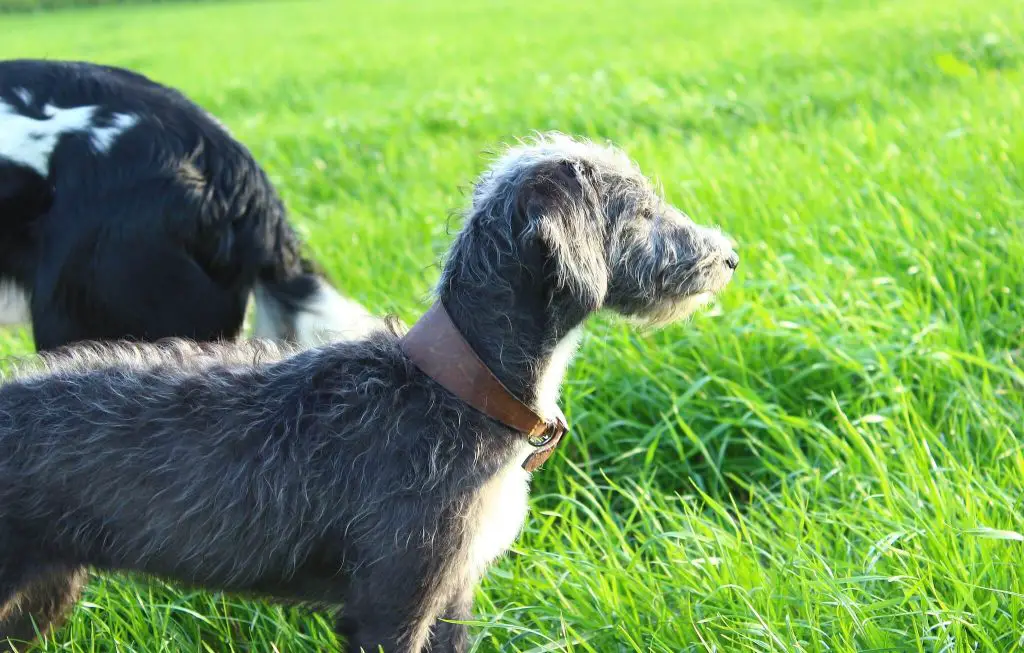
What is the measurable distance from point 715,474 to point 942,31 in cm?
805

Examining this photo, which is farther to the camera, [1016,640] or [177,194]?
[177,194]

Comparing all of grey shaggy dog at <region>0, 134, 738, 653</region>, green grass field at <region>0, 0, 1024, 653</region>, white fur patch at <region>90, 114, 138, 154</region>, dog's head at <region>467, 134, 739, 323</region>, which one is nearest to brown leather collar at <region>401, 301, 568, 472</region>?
grey shaggy dog at <region>0, 134, 738, 653</region>

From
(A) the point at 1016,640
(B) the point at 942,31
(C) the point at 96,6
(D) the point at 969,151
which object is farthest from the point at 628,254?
(C) the point at 96,6

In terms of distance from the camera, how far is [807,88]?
326 inches

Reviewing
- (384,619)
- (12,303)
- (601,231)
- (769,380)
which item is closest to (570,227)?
(601,231)

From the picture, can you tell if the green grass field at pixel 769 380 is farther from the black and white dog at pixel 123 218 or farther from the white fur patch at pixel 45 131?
the white fur patch at pixel 45 131

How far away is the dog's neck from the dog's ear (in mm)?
119

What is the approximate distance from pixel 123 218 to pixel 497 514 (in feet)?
4.89

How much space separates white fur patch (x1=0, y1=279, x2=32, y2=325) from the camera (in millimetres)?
3184

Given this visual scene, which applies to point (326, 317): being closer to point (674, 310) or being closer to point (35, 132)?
point (35, 132)

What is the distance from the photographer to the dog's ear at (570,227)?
2357 mm

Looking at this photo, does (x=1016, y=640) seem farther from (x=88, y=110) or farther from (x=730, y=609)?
(x=88, y=110)

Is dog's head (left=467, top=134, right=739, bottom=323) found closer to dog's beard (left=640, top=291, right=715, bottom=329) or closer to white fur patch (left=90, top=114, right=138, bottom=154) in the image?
dog's beard (left=640, top=291, right=715, bottom=329)

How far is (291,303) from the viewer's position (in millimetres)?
3393
